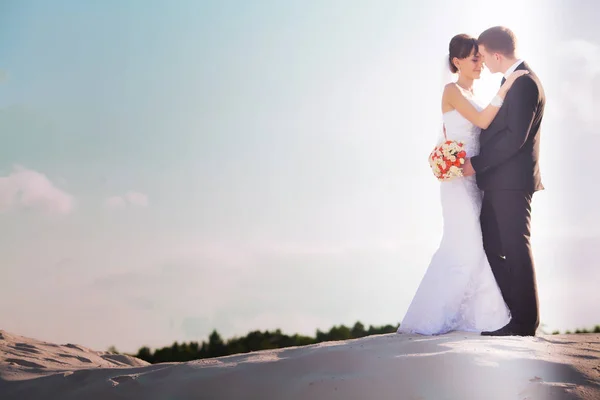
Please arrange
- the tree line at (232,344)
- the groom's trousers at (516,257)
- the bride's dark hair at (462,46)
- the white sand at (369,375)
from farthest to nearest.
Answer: the tree line at (232,344)
the bride's dark hair at (462,46)
the groom's trousers at (516,257)
the white sand at (369,375)

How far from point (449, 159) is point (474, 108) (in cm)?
70

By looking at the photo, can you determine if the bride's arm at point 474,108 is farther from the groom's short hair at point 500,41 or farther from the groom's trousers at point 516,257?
the groom's trousers at point 516,257

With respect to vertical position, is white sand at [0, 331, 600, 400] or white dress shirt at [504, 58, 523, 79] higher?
white dress shirt at [504, 58, 523, 79]

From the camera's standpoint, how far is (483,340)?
6.18m

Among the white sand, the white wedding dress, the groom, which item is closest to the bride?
the white wedding dress

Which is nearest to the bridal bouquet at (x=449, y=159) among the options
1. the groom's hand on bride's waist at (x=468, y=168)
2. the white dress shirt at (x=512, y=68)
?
the groom's hand on bride's waist at (x=468, y=168)

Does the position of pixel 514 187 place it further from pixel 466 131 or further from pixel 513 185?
pixel 466 131

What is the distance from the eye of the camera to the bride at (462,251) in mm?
7895

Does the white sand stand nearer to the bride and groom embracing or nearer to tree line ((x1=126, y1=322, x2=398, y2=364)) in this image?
the bride and groom embracing

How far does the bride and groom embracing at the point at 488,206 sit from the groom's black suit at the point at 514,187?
1 centimetres

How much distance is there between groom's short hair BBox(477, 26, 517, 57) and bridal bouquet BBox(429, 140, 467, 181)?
1.24 metres

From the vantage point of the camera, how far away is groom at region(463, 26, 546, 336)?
303 inches

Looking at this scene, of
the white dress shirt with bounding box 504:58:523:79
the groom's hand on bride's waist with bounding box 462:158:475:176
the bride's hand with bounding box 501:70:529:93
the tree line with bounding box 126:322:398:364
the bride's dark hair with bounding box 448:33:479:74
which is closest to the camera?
the bride's hand with bounding box 501:70:529:93

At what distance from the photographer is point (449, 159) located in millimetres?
7930
